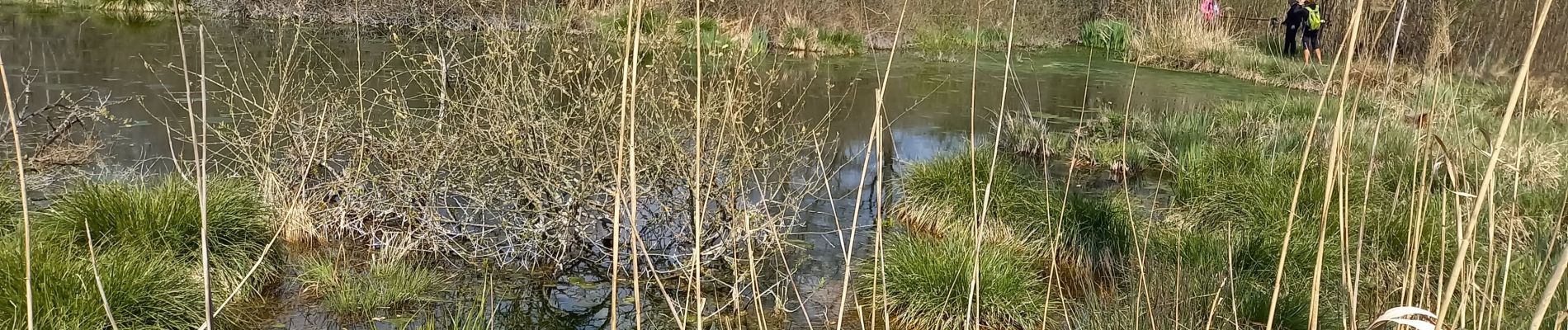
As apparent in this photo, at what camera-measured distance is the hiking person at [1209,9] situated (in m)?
13.1

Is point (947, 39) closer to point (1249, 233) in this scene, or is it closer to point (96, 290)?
point (1249, 233)

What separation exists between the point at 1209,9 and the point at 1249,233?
11.5 meters

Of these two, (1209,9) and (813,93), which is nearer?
(813,93)

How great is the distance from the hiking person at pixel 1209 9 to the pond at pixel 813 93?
1.25 m

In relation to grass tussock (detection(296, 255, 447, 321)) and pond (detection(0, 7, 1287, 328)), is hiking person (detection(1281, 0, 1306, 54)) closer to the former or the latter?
pond (detection(0, 7, 1287, 328))

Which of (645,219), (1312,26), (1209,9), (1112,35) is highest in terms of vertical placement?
(1209,9)

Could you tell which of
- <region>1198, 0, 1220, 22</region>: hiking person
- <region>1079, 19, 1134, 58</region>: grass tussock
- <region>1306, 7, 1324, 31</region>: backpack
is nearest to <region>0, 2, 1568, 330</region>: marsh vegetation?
<region>1306, 7, 1324, 31</region>: backpack

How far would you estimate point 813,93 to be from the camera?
9.45 m

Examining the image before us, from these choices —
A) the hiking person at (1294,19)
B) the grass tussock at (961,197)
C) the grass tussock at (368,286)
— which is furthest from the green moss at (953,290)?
the hiking person at (1294,19)

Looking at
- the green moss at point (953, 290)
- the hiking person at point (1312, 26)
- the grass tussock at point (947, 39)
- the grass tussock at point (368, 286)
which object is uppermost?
the hiking person at point (1312, 26)

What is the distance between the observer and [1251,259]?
3.85 m

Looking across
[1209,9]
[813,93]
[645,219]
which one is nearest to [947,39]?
[1209,9]

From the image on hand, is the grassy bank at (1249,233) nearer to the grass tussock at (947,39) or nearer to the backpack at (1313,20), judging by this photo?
the backpack at (1313,20)

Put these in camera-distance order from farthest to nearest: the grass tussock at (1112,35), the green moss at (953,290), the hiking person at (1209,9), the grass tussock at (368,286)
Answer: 1. the grass tussock at (1112,35)
2. the hiking person at (1209,9)
3. the green moss at (953,290)
4. the grass tussock at (368,286)
